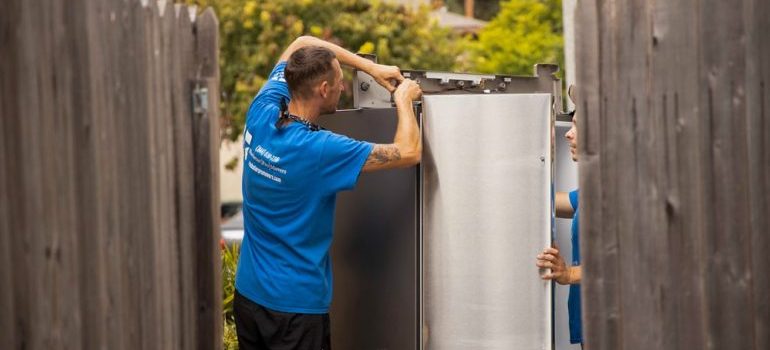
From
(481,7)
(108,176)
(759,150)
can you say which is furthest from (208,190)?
(481,7)

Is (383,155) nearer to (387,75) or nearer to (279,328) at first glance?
(387,75)

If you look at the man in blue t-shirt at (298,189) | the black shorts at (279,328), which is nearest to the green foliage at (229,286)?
the black shorts at (279,328)

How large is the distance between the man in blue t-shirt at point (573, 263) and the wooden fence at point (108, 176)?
1.27 meters

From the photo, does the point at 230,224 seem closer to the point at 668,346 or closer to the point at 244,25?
the point at 244,25

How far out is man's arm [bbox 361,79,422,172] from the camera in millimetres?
4051

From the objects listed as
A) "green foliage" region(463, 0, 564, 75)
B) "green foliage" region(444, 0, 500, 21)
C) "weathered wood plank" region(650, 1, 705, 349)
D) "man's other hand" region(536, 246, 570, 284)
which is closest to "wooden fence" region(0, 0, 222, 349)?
"man's other hand" region(536, 246, 570, 284)

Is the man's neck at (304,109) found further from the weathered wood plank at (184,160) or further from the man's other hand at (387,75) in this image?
the weathered wood plank at (184,160)

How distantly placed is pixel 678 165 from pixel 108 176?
1.74m

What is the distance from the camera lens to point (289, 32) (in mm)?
17328

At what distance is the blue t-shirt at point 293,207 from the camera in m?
4.18

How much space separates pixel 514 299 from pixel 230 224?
9.41 metres

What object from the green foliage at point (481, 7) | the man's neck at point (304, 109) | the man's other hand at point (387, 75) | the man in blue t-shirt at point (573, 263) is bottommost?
the man in blue t-shirt at point (573, 263)

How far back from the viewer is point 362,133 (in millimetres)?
4672

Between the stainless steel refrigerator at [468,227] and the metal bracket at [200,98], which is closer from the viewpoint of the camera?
the metal bracket at [200,98]
